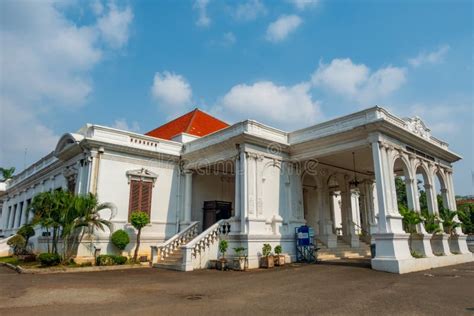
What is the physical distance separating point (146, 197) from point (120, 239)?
7.95ft

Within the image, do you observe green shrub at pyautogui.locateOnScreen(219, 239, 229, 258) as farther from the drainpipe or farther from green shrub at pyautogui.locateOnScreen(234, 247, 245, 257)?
the drainpipe

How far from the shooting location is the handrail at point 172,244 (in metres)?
13.4

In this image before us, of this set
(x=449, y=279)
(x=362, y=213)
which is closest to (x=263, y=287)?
(x=449, y=279)

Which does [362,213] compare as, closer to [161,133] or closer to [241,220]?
[241,220]

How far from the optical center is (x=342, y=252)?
1622 cm

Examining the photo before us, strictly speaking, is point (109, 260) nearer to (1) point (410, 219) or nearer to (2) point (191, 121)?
(2) point (191, 121)

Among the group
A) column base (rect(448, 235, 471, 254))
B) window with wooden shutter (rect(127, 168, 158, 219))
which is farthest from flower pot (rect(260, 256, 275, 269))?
column base (rect(448, 235, 471, 254))

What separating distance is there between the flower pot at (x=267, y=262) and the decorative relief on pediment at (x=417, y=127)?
7.61 metres

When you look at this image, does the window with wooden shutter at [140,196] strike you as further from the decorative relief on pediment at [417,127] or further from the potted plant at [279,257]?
the decorative relief on pediment at [417,127]

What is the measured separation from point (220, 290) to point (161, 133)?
14.7 metres

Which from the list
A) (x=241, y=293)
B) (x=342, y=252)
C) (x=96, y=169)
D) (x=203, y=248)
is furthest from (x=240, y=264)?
(x=96, y=169)

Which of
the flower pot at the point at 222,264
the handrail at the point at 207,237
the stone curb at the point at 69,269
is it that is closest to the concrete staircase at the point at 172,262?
the handrail at the point at 207,237

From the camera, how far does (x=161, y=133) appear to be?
21234 mm

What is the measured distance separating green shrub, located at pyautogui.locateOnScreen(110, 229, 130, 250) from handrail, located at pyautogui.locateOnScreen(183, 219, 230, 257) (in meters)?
2.86
